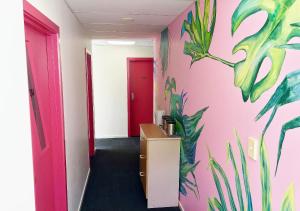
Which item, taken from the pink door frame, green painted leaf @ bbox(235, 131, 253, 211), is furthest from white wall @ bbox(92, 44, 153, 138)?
green painted leaf @ bbox(235, 131, 253, 211)

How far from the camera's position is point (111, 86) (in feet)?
19.8

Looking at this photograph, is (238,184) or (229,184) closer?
(238,184)

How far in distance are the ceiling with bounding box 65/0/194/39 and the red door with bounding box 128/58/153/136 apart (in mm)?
2251

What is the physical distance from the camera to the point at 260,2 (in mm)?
1293

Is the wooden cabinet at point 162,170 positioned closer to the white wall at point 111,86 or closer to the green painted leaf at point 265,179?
the green painted leaf at point 265,179

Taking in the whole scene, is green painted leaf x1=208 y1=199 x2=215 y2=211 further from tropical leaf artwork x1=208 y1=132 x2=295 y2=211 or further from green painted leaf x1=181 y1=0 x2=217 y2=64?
green painted leaf x1=181 y1=0 x2=217 y2=64

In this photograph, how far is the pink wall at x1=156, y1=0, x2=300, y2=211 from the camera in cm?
111

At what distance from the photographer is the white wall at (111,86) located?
5.94m

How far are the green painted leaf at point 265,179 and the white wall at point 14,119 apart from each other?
1.21 m

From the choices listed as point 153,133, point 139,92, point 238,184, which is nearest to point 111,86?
point 139,92

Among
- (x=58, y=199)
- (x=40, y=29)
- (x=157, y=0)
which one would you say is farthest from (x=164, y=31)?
(x=58, y=199)

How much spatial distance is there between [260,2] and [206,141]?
1206 mm

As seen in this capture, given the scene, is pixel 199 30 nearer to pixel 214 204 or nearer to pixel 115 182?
pixel 214 204

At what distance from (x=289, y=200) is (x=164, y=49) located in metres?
3.15
